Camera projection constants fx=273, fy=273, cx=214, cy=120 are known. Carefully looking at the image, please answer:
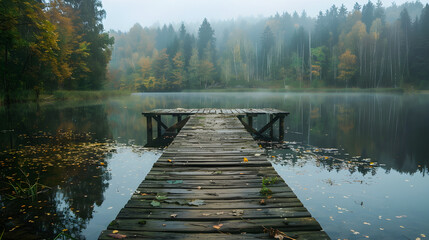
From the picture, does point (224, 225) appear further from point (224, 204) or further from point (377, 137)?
point (377, 137)

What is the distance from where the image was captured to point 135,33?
11156cm

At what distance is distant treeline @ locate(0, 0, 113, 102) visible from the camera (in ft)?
56.9

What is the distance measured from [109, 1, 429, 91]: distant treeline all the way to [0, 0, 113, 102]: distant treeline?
33805 millimetres

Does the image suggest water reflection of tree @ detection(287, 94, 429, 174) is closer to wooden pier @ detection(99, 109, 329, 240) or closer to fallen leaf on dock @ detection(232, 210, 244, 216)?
wooden pier @ detection(99, 109, 329, 240)

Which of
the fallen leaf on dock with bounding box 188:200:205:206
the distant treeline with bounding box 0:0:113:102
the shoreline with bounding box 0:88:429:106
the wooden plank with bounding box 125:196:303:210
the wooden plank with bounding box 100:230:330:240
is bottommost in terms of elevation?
the wooden plank with bounding box 100:230:330:240

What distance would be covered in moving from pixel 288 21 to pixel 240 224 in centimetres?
9882

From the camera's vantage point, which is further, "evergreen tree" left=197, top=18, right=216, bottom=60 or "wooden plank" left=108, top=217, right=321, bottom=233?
"evergreen tree" left=197, top=18, right=216, bottom=60

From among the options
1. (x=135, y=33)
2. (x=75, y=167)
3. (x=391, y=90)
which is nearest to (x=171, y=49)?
(x=135, y=33)

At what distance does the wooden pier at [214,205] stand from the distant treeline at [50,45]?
46.9 feet

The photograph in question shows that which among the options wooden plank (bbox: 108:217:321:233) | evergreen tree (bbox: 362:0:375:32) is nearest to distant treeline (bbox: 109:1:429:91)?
evergreen tree (bbox: 362:0:375:32)

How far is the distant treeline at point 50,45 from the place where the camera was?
1733cm

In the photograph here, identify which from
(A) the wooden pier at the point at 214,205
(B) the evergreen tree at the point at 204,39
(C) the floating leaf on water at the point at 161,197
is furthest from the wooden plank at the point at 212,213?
(B) the evergreen tree at the point at 204,39

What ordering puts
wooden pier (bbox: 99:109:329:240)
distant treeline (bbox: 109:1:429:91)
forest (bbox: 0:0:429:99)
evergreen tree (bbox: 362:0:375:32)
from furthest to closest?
evergreen tree (bbox: 362:0:375:32)
distant treeline (bbox: 109:1:429:91)
forest (bbox: 0:0:429:99)
wooden pier (bbox: 99:109:329:240)

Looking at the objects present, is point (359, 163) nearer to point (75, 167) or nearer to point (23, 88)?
point (75, 167)
